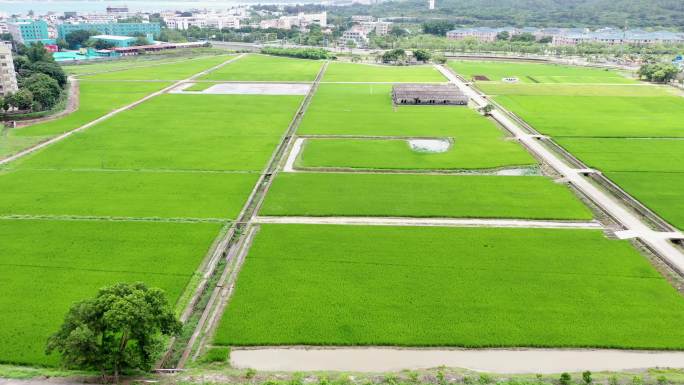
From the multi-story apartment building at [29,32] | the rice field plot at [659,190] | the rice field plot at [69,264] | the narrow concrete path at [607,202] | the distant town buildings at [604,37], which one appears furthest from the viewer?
the distant town buildings at [604,37]

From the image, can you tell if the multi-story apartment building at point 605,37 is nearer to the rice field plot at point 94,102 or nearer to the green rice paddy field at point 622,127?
the green rice paddy field at point 622,127

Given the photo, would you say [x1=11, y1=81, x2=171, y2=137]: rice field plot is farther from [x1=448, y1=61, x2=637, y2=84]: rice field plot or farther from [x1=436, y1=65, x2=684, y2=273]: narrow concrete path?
[x1=448, y1=61, x2=637, y2=84]: rice field plot

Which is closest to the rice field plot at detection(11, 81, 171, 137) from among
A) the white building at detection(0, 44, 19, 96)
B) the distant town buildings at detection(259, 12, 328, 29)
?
the white building at detection(0, 44, 19, 96)

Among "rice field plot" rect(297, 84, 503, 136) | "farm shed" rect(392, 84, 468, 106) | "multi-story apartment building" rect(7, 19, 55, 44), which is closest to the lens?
"rice field plot" rect(297, 84, 503, 136)

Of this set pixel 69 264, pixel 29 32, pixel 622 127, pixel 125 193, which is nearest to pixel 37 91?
pixel 125 193

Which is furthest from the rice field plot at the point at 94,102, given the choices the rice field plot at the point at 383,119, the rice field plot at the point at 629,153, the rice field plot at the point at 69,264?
the rice field plot at the point at 629,153

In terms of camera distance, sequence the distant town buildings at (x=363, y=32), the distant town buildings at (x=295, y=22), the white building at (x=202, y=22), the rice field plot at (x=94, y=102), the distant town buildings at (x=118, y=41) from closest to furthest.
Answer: the rice field plot at (x=94, y=102), the distant town buildings at (x=118, y=41), the distant town buildings at (x=363, y=32), the distant town buildings at (x=295, y=22), the white building at (x=202, y=22)
